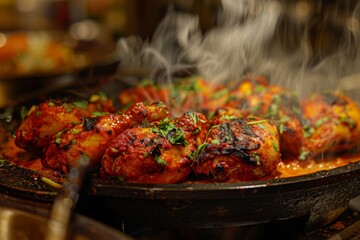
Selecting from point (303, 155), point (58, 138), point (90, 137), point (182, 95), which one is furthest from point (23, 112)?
point (303, 155)

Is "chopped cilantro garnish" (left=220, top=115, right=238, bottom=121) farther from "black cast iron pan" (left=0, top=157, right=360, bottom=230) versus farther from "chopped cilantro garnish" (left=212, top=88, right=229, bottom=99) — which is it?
"chopped cilantro garnish" (left=212, top=88, right=229, bottom=99)

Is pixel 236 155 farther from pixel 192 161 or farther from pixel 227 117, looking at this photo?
pixel 227 117

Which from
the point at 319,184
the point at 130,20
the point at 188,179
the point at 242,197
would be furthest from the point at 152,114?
the point at 130,20

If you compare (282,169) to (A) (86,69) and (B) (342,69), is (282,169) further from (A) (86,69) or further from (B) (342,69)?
(A) (86,69)

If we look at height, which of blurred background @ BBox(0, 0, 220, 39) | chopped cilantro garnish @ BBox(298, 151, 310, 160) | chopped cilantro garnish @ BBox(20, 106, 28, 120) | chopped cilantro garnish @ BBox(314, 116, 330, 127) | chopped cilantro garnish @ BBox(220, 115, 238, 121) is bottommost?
blurred background @ BBox(0, 0, 220, 39)

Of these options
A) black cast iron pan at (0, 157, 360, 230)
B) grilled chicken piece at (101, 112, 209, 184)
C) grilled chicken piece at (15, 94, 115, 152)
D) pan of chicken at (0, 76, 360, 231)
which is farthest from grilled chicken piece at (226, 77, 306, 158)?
grilled chicken piece at (15, 94, 115, 152)
